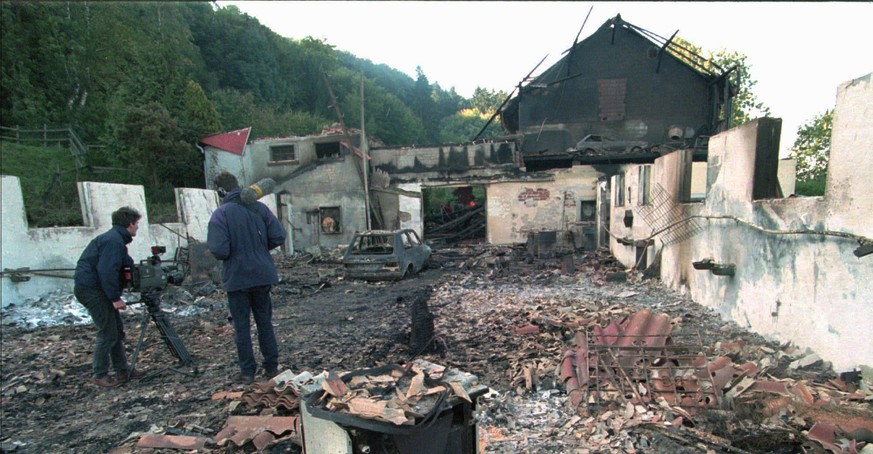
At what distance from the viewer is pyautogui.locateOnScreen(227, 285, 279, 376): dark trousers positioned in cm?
409

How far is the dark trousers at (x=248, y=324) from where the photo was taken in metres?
4.09

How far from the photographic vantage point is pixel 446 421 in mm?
2143

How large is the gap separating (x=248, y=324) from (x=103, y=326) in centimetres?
161

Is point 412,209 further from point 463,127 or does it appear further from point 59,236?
point 463,127

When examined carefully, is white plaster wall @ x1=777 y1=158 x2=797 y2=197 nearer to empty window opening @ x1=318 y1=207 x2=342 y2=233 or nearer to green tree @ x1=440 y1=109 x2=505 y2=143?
empty window opening @ x1=318 y1=207 x2=342 y2=233

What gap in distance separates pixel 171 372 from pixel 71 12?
3300cm

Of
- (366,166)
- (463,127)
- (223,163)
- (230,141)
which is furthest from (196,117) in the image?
(463,127)

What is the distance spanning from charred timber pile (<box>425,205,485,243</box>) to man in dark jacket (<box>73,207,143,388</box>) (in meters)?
15.2

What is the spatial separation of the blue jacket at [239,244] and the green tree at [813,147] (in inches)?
954

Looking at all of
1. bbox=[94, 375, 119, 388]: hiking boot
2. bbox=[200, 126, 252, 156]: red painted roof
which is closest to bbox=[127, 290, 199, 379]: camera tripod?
bbox=[94, 375, 119, 388]: hiking boot

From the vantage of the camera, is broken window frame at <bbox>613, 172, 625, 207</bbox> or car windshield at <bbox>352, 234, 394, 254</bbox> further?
broken window frame at <bbox>613, 172, 625, 207</bbox>

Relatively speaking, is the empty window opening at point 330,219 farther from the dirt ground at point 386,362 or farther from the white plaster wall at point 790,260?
the white plaster wall at point 790,260

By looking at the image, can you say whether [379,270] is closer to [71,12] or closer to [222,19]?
[71,12]

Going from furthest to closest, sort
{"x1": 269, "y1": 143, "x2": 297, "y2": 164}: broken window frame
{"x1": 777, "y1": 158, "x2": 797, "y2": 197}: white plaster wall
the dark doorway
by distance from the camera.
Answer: the dark doorway
{"x1": 269, "y1": 143, "x2": 297, "y2": 164}: broken window frame
{"x1": 777, "y1": 158, "x2": 797, "y2": 197}: white plaster wall
